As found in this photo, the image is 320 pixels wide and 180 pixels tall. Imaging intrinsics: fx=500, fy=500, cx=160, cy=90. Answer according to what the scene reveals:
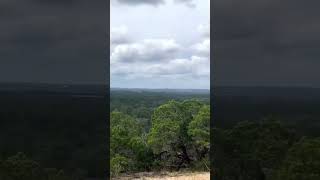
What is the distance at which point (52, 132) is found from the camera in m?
6.14

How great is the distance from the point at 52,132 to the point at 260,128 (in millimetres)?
2511

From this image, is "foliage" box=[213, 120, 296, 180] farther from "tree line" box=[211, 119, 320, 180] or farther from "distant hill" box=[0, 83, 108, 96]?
"distant hill" box=[0, 83, 108, 96]

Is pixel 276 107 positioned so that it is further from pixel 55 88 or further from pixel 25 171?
pixel 25 171

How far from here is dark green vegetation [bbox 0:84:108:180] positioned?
17.0 feet

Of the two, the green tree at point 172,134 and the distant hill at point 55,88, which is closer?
the distant hill at point 55,88

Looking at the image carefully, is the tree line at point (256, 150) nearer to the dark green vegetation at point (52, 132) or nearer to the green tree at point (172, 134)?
the dark green vegetation at point (52, 132)

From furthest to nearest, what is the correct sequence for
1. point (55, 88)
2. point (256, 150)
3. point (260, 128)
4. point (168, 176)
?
point (168, 176) → point (55, 88) → point (260, 128) → point (256, 150)

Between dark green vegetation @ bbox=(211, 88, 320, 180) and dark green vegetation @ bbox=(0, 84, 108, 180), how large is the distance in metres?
1.41

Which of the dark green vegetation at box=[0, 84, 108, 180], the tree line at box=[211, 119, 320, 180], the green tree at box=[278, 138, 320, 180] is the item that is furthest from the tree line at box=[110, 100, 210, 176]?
the green tree at box=[278, 138, 320, 180]

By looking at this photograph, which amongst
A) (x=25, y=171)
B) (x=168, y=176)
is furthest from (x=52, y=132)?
(x=168, y=176)

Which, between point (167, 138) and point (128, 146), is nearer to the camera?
point (128, 146)

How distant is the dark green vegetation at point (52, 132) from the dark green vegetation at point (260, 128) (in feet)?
4.63

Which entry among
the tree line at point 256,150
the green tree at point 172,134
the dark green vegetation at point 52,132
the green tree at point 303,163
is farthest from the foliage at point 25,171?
the green tree at point 172,134

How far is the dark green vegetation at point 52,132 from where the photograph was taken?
5.17 metres
